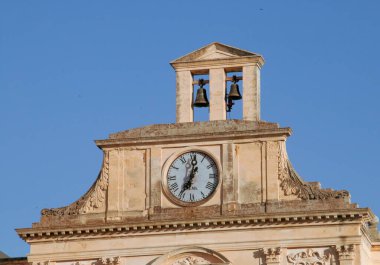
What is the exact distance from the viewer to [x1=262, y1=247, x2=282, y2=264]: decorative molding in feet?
167

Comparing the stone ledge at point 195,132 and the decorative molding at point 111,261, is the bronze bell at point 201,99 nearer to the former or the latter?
the stone ledge at point 195,132

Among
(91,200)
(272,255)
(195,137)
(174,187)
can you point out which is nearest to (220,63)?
(195,137)

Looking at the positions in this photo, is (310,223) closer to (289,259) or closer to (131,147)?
(289,259)

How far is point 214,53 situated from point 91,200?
5.49m

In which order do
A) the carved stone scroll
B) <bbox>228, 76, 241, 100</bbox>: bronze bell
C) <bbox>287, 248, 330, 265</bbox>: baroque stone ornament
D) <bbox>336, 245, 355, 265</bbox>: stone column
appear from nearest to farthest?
1. <bbox>336, 245, 355, 265</bbox>: stone column
2. <bbox>287, 248, 330, 265</bbox>: baroque stone ornament
3. the carved stone scroll
4. <bbox>228, 76, 241, 100</bbox>: bronze bell

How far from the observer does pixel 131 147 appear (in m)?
52.9

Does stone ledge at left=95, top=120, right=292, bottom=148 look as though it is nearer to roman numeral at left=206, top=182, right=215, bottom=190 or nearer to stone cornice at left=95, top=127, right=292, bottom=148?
stone cornice at left=95, top=127, right=292, bottom=148

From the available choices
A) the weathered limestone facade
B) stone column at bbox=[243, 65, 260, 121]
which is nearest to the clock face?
the weathered limestone facade

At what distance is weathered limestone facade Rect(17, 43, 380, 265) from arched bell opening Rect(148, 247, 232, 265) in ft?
0.09

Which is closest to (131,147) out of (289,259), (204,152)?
(204,152)

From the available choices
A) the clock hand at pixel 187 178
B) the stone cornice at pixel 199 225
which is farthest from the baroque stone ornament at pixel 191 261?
the clock hand at pixel 187 178

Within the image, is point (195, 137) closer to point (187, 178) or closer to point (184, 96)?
point (187, 178)

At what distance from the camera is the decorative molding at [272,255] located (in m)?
50.9

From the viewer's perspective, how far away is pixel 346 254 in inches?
1983
